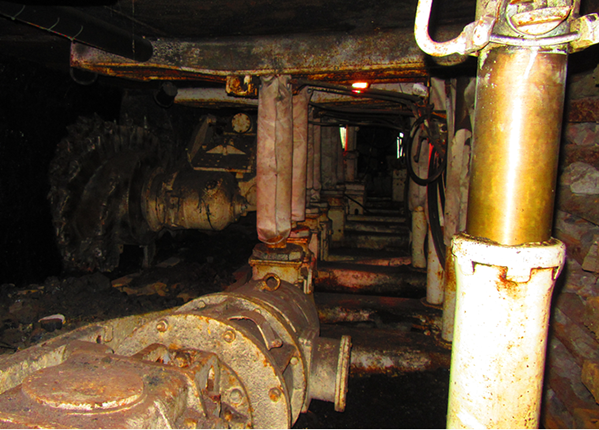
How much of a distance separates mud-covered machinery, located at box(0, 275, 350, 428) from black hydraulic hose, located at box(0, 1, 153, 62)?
1.96 m

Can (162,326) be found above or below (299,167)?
below

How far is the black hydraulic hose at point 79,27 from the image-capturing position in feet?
7.68

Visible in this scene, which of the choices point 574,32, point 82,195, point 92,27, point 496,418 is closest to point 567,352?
point 496,418

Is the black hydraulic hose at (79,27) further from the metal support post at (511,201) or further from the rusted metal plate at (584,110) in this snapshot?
the rusted metal plate at (584,110)

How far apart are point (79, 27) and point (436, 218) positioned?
4085 mm

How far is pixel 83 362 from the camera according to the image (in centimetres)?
132

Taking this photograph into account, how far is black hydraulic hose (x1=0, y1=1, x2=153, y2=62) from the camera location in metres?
2.34

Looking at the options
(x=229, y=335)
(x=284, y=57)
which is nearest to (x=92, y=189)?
(x=284, y=57)

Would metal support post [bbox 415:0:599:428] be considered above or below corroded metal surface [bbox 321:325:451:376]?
above

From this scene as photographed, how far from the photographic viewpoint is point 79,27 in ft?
8.68

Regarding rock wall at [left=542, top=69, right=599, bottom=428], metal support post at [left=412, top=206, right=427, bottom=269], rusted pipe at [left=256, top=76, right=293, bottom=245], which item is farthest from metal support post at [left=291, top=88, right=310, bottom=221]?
rock wall at [left=542, top=69, right=599, bottom=428]

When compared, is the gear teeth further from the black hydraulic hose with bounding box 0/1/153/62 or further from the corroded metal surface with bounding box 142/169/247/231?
the black hydraulic hose with bounding box 0/1/153/62

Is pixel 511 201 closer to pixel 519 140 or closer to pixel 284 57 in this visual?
pixel 519 140

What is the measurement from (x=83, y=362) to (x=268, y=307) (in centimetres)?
96
